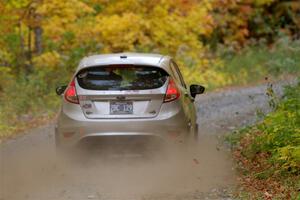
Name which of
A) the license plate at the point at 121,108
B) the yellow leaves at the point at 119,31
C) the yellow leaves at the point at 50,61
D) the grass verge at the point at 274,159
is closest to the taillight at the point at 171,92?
the license plate at the point at 121,108

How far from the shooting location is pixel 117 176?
30.8 feet

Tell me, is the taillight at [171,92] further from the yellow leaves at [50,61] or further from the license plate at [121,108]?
the yellow leaves at [50,61]

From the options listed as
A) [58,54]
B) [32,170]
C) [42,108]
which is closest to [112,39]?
[58,54]

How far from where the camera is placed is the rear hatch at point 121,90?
911cm

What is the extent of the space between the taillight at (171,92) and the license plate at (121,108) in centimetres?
51

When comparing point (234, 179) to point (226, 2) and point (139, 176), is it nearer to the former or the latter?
point (139, 176)

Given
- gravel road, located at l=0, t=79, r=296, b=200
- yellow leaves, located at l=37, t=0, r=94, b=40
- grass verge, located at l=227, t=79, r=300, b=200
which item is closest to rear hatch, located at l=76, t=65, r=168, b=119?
gravel road, located at l=0, t=79, r=296, b=200

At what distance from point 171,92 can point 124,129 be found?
0.84m

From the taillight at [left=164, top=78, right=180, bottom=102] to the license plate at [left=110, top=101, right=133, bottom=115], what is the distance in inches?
19.9

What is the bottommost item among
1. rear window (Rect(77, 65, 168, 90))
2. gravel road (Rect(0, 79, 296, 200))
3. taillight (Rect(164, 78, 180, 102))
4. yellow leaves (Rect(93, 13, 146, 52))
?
yellow leaves (Rect(93, 13, 146, 52))

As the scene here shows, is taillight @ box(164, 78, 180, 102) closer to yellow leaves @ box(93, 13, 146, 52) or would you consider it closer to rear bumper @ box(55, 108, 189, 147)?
rear bumper @ box(55, 108, 189, 147)

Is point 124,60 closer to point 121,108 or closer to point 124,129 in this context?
point 121,108

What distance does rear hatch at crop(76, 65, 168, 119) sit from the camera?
29.9ft

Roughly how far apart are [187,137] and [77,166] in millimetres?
1624
